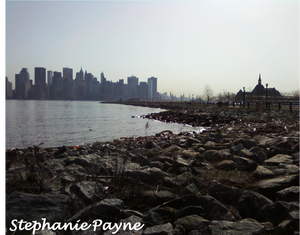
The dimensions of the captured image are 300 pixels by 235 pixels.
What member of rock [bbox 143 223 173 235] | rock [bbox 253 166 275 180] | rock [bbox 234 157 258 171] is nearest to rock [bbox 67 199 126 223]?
rock [bbox 143 223 173 235]

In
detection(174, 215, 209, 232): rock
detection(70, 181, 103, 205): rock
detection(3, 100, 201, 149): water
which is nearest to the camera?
detection(174, 215, 209, 232): rock

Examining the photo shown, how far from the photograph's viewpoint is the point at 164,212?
3.00 m

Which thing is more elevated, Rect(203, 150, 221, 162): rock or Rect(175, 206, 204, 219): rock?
Rect(203, 150, 221, 162): rock

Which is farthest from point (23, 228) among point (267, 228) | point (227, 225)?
point (267, 228)

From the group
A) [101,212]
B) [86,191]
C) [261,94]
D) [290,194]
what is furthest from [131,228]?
[261,94]

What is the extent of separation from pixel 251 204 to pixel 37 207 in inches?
99.0

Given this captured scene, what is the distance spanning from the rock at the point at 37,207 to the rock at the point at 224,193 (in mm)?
1851

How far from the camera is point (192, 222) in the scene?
269 centimetres

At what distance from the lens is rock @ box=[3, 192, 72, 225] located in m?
2.75

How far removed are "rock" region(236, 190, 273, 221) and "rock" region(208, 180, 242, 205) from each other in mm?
135

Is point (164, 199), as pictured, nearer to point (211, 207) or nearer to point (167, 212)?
point (167, 212)

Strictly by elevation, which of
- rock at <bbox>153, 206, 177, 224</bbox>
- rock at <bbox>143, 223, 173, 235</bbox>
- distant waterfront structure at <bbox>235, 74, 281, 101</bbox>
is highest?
distant waterfront structure at <bbox>235, 74, 281, 101</bbox>

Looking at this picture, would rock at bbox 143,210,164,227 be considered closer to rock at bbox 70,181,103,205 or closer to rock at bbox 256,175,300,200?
rock at bbox 70,181,103,205

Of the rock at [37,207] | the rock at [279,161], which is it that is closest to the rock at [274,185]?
the rock at [279,161]
